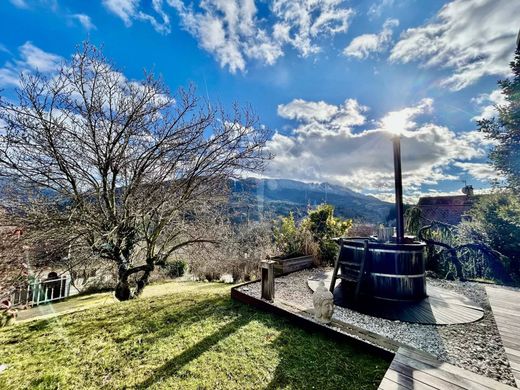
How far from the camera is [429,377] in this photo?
184 cm

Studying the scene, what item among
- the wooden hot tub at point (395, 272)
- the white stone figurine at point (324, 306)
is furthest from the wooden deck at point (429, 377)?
the wooden hot tub at point (395, 272)

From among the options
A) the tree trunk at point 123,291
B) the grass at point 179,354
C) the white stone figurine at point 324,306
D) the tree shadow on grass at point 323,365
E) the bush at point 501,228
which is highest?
the bush at point 501,228

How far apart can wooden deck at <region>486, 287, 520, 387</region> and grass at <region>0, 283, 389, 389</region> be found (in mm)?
1164

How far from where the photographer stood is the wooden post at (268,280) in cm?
404

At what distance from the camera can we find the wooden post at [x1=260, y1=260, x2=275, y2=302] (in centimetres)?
404

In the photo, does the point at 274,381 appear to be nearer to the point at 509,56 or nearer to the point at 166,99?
the point at 166,99

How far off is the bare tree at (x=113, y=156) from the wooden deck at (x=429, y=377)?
4.27 m

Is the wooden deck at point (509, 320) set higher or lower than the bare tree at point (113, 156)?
lower

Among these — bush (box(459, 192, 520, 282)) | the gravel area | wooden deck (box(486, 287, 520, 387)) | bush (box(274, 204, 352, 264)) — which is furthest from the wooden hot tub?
bush (box(459, 192, 520, 282))

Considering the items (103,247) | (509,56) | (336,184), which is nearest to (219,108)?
(103,247)

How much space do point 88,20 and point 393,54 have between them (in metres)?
6.91

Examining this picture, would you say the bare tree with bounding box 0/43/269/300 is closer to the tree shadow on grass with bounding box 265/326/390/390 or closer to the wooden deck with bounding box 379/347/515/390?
the tree shadow on grass with bounding box 265/326/390/390

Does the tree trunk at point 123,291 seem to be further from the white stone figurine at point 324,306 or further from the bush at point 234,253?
the white stone figurine at point 324,306

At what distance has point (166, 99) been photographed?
15.5ft
